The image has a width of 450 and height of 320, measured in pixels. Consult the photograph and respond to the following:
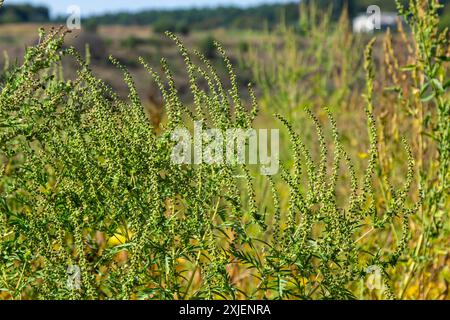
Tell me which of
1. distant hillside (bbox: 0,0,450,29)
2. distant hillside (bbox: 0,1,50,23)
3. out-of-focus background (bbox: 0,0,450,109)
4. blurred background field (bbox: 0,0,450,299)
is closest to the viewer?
blurred background field (bbox: 0,0,450,299)

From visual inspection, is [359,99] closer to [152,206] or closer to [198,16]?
[152,206]

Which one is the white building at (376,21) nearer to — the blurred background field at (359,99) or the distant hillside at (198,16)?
Result: the blurred background field at (359,99)

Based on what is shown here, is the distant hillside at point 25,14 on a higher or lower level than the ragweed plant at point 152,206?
lower

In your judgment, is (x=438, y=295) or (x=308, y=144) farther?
(x=308, y=144)

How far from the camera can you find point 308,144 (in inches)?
275

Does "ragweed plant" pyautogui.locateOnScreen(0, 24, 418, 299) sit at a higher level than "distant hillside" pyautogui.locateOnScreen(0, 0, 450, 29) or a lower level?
higher

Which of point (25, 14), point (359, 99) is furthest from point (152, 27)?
point (359, 99)

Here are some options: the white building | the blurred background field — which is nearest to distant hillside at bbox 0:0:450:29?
the white building

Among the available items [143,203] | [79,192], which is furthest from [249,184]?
[79,192]

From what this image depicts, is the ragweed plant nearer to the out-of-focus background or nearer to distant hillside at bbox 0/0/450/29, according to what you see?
the out-of-focus background

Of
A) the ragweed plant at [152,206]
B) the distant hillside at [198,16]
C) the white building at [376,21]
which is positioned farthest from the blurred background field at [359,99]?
the distant hillside at [198,16]
